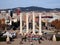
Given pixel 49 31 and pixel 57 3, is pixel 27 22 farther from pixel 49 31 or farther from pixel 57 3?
pixel 57 3

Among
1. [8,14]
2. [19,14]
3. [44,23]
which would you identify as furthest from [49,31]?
[8,14]

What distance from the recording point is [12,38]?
2721 mm

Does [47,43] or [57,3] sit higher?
[57,3]

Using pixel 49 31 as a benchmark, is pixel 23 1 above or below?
above

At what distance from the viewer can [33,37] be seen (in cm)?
273

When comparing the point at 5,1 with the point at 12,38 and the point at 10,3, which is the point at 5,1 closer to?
the point at 10,3

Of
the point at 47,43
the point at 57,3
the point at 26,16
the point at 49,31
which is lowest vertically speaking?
the point at 47,43

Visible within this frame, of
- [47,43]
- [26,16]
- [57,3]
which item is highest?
[57,3]

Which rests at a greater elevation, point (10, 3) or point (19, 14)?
point (10, 3)

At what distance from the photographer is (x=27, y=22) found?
2705 mm

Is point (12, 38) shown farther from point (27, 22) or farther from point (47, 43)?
point (47, 43)

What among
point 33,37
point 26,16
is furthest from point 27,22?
point 33,37

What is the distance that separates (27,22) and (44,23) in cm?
28

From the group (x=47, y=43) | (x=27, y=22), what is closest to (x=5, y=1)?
(x=27, y=22)
